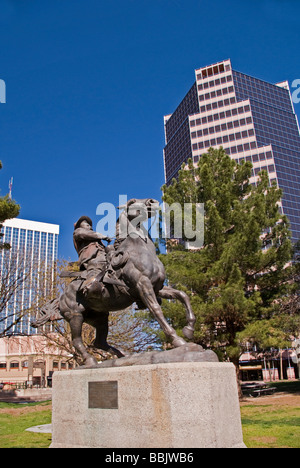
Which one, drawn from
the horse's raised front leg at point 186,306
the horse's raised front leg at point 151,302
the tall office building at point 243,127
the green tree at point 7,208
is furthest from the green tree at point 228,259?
the tall office building at point 243,127

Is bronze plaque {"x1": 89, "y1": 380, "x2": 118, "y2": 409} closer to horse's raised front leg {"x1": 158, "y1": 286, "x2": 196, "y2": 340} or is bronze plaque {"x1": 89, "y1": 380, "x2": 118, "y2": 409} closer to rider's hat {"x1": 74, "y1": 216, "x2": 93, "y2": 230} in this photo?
horse's raised front leg {"x1": 158, "y1": 286, "x2": 196, "y2": 340}

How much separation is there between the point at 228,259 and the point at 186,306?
34.4 feet

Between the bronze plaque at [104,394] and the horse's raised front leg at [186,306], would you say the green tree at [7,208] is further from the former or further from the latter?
the bronze plaque at [104,394]

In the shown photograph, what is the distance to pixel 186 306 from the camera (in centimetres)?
548

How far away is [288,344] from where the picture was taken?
51.4 ft

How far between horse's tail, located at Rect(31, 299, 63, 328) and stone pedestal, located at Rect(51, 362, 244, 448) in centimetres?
162

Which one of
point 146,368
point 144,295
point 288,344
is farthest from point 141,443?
point 288,344

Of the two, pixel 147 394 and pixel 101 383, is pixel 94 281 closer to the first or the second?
pixel 101 383

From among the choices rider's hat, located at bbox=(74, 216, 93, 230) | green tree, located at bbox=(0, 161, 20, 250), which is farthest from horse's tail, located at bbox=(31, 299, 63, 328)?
green tree, located at bbox=(0, 161, 20, 250)

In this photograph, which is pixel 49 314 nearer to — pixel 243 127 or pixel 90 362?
pixel 90 362

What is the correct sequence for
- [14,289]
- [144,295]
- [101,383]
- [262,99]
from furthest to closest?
1. [262,99]
2. [14,289]
3. [144,295]
4. [101,383]

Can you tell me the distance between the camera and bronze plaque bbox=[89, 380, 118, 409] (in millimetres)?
4520

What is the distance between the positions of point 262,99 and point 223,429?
109 meters

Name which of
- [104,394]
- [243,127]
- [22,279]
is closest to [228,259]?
[104,394]
